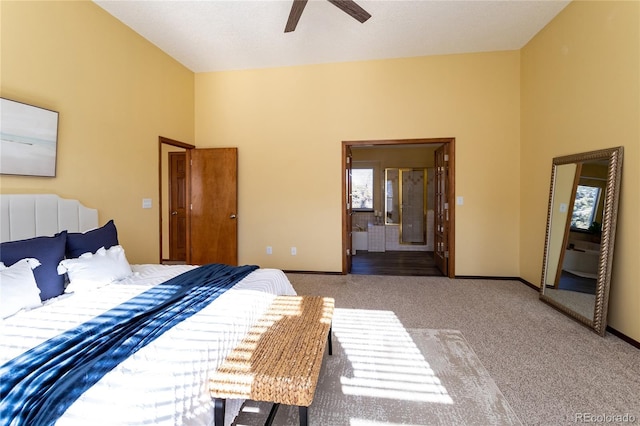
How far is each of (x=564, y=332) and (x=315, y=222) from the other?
3.16 metres

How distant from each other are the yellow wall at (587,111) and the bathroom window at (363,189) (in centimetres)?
387

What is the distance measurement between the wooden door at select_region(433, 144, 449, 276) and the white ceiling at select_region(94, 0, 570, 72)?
1529 mm

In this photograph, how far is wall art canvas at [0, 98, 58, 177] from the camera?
220 centimetres

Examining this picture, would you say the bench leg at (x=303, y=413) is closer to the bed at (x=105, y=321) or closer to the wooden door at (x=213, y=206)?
the bed at (x=105, y=321)

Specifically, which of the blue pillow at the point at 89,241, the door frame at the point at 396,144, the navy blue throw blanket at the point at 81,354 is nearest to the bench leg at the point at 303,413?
the navy blue throw blanket at the point at 81,354

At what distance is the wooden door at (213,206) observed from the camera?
4.63 metres

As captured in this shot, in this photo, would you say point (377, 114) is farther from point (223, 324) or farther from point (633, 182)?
point (223, 324)

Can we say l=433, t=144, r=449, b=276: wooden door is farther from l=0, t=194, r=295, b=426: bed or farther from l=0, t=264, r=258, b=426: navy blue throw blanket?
l=0, t=264, r=258, b=426: navy blue throw blanket

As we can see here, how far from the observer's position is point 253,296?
6.40 feet

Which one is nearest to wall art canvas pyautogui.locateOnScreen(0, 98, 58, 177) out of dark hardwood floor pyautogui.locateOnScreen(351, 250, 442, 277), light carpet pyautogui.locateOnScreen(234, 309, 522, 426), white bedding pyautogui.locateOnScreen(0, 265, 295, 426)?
white bedding pyautogui.locateOnScreen(0, 265, 295, 426)

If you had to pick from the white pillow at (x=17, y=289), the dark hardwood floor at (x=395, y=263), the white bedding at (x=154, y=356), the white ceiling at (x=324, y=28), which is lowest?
the dark hardwood floor at (x=395, y=263)

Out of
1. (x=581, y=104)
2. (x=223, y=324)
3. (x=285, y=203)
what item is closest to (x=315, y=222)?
(x=285, y=203)

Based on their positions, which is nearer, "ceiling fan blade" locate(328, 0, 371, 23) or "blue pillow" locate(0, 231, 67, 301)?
"blue pillow" locate(0, 231, 67, 301)

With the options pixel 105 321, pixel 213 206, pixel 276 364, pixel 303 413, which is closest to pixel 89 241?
pixel 105 321
